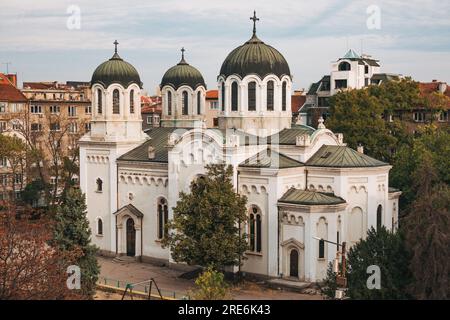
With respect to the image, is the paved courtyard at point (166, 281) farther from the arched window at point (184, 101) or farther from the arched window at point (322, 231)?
the arched window at point (184, 101)

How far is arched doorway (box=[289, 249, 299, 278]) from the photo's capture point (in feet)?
114

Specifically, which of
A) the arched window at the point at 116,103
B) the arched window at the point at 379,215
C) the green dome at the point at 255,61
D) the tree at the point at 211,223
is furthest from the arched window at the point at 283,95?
the arched window at the point at 116,103

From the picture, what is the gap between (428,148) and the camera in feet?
149

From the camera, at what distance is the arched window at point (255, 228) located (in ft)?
117

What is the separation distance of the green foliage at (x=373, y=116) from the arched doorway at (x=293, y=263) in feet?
61.3

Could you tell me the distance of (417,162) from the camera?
43.4 metres

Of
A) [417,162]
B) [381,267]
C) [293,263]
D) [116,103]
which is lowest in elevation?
[293,263]

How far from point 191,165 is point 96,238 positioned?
9.68 meters

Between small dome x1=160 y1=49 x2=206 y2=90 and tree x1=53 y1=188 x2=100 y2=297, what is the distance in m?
16.4

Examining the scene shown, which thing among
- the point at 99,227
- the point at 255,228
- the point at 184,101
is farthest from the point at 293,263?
the point at 184,101

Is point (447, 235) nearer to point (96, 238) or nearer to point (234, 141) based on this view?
point (234, 141)

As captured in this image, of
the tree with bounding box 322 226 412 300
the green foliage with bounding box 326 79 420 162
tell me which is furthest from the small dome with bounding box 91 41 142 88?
the tree with bounding box 322 226 412 300

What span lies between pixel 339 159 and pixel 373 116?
Result: 1737cm

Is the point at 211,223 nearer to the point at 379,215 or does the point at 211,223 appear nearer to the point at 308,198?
the point at 308,198
